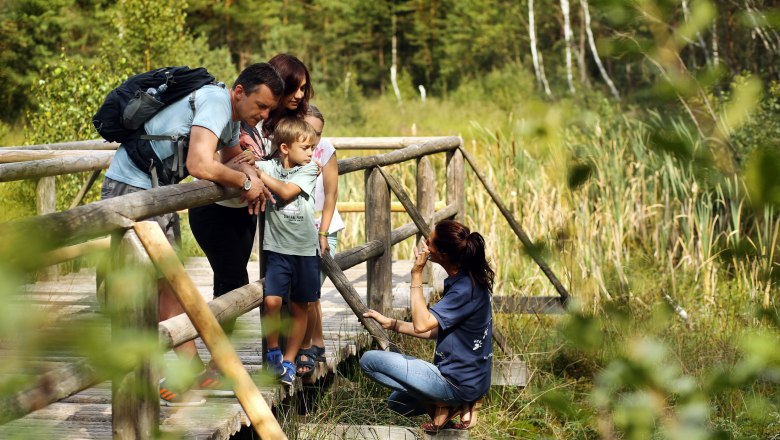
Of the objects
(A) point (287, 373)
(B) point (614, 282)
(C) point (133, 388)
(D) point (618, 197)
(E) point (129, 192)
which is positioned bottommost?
(B) point (614, 282)

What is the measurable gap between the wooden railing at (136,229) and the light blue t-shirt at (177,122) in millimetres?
220

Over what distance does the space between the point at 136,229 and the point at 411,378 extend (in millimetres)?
1488

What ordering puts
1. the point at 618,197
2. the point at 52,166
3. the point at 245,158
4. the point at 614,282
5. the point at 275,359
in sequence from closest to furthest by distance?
1. the point at 245,158
2. the point at 275,359
3. the point at 52,166
4. the point at 614,282
5. the point at 618,197

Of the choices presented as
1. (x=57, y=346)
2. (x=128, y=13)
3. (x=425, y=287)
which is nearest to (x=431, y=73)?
(x=128, y=13)

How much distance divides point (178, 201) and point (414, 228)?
10.3ft

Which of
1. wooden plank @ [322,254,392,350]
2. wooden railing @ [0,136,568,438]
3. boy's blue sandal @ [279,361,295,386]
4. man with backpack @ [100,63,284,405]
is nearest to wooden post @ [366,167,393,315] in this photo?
wooden railing @ [0,136,568,438]

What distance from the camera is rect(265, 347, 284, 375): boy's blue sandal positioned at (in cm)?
358

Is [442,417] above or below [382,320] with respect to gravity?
below

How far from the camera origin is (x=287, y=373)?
3629 mm

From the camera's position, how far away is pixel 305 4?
111ft

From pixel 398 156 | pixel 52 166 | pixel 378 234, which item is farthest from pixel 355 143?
pixel 52 166

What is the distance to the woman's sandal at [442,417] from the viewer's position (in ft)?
12.2

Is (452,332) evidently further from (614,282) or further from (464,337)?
(614,282)

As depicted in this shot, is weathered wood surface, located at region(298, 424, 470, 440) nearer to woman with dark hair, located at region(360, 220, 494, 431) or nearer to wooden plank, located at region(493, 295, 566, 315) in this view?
woman with dark hair, located at region(360, 220, 494, 431)
